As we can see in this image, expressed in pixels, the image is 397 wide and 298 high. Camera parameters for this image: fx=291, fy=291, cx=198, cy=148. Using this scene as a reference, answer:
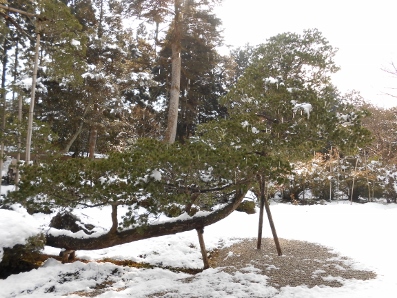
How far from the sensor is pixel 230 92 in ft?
21.1

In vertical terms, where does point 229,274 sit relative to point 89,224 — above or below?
below

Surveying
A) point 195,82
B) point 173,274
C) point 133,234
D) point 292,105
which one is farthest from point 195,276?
point 195,82

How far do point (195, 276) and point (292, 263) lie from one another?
6.68ft

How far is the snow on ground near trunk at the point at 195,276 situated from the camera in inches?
171

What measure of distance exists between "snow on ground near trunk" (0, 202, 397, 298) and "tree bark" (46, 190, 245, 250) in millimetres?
408

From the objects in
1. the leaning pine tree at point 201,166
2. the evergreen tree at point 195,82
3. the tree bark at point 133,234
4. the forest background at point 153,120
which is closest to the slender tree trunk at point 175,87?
the forest background at point 153,120

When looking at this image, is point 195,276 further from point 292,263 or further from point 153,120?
point 153,120

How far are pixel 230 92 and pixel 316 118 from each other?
6.54ft

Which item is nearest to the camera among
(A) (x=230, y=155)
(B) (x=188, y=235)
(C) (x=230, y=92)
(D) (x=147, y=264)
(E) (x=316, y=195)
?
(A) (x=230, y=155)

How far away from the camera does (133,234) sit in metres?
5.12

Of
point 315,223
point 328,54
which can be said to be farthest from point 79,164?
point 315,223

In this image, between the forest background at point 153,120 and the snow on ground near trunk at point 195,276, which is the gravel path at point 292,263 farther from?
the forest background at point 153,120

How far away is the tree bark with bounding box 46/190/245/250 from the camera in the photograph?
5121 millimetres

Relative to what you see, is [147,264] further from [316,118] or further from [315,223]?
[315,223]
